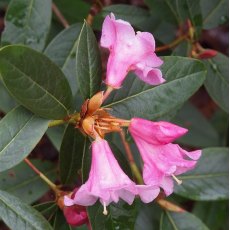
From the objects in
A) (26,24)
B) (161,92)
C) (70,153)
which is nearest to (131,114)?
(161,92)

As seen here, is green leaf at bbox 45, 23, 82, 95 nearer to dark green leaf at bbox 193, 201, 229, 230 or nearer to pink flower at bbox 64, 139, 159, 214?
pink flower at bbox 64, 139, 159, 214

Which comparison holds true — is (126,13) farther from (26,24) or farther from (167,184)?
(167,184)

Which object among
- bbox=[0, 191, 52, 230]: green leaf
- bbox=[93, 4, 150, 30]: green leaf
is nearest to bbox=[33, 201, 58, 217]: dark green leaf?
bbox=[0, 191, 52, 230]: green leaf

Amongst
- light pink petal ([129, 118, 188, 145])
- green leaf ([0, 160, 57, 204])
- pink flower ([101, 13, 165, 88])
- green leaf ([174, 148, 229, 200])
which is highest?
pink flower ([101, 13, 165, 88])

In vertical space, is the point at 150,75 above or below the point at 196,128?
→ above

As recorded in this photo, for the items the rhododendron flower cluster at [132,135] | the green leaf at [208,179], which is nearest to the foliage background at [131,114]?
the green leaf at [208,179]

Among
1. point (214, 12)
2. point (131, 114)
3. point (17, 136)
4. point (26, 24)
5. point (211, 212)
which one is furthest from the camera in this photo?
point (211, 212)
